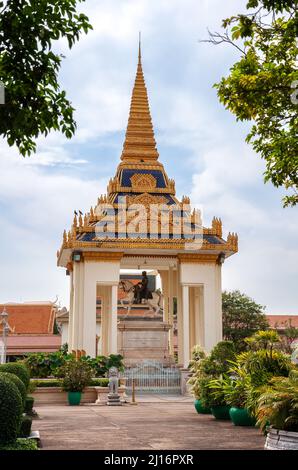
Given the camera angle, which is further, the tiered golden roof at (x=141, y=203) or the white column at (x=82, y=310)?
the tiered golden roof at (x=141, y=203)

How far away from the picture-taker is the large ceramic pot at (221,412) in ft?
50.8

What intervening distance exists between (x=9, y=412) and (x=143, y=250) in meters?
21.6

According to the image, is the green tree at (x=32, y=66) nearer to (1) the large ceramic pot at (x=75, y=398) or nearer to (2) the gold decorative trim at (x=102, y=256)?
(1) the large ceramic pot at (x=75, y=398)

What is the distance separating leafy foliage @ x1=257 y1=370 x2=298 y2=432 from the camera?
29.7 ft

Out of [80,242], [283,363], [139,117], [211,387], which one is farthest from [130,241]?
[283,363]

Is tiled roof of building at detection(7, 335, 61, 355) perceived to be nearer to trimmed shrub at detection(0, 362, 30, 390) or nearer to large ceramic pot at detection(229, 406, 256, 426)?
trimmed shrub at detection(0, 362, 30, 390)

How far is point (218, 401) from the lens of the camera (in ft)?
51.2

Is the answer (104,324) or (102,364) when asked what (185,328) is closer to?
(102,364)

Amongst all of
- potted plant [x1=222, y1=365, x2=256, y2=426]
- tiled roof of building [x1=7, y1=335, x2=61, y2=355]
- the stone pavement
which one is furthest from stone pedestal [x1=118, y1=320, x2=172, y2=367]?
potted plant [x1=222, y1=365, x2=256, y2=426]

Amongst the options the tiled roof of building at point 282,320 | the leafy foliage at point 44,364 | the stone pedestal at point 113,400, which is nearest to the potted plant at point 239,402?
the stone pedestal at point 113,400

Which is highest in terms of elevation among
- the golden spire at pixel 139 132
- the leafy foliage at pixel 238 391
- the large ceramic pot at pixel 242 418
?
the golden spire at pixel 139 132

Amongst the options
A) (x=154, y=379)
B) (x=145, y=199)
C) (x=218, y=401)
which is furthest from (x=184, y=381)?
(x=218, y=401)

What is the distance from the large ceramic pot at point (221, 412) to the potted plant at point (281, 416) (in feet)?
19.8

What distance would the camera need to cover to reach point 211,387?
15.7 metres
